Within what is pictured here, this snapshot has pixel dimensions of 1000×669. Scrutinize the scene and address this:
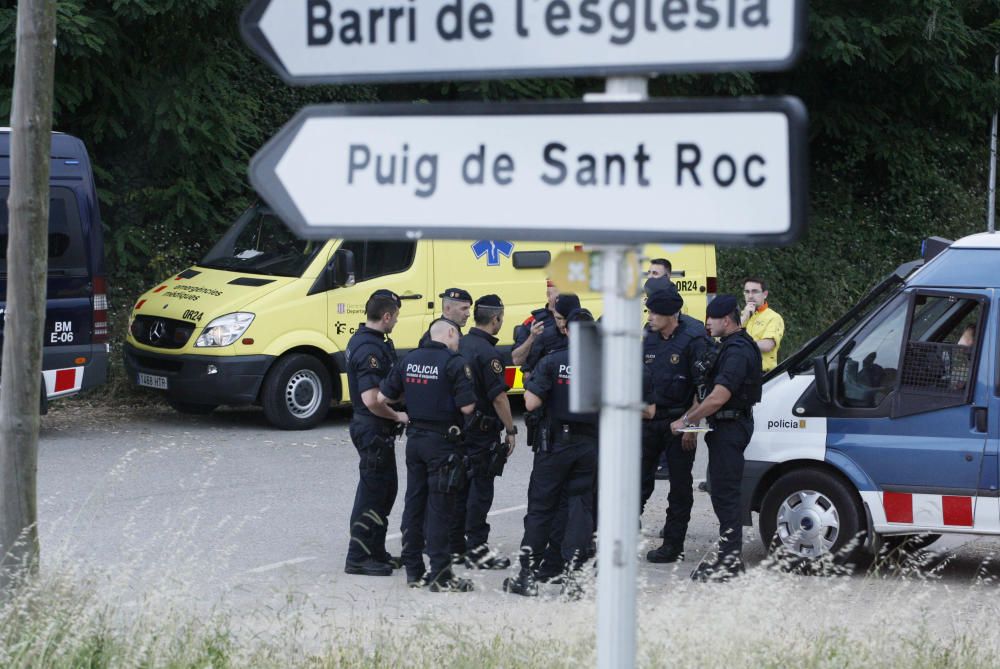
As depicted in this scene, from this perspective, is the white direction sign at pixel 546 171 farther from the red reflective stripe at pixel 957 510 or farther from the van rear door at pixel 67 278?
the van rear door at pixel 67 278

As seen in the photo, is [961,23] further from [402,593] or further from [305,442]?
[402,593]

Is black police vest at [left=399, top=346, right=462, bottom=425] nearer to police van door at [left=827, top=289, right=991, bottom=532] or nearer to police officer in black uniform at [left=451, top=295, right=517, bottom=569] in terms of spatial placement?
police officer in black uniform at [left=451, top=295, right=517, bottom=569]

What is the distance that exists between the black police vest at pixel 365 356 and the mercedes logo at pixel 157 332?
537cm

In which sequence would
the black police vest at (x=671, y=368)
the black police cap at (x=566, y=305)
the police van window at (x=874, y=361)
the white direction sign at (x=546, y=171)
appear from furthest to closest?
the black police vest at (x=671, y=368), the black police cap at (x=566, y=305), the police van window at (x=874, y=361), the white direction sign at (x=546, y=171)

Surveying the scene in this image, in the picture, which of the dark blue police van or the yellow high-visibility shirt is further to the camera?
the dark blue police van

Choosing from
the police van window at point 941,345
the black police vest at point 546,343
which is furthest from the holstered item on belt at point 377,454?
the police van window at point 941,345

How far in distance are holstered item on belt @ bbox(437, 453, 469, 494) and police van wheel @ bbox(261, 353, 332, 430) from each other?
5.60 m

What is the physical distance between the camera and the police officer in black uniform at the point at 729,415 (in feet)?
26.5

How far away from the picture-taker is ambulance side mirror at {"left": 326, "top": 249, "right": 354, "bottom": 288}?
13.3 metres

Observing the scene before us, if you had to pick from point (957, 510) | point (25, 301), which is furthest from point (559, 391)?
point (25, 301)

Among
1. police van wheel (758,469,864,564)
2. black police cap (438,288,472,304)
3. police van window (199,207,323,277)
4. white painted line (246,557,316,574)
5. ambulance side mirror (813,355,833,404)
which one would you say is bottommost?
white painted line (246,557,316,574)

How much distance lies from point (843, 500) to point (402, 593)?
2.65 metres

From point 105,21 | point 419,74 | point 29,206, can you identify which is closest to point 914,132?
point 105,21

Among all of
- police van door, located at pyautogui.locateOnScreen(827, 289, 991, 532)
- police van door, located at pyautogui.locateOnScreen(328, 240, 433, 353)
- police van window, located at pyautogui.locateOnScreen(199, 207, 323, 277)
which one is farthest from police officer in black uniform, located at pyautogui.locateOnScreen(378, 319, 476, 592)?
police van window, located at pyautogui.locateOnScreen(199, 207, 323, 277)
